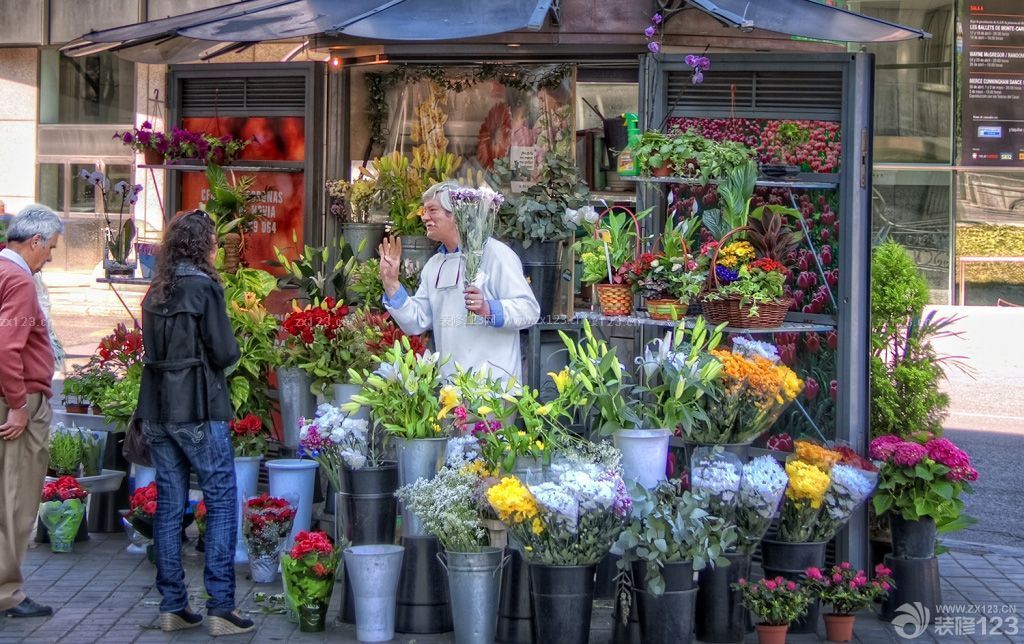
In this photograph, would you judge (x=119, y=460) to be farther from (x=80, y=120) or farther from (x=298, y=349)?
(x=80, y=120)

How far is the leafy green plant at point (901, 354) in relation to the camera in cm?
666

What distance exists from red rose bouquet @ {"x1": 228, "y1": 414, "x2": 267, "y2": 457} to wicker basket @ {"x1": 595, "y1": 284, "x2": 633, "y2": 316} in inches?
81.1

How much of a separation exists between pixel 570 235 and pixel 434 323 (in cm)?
91

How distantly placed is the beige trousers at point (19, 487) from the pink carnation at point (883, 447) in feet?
12.3

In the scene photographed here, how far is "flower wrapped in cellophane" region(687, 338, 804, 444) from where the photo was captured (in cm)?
568

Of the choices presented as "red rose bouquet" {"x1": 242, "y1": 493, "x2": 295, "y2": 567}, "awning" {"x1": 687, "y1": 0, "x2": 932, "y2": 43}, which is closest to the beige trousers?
"red rose bouquet" {"x1": 242, "y1": 493, "x2": 295, "y2": 567}

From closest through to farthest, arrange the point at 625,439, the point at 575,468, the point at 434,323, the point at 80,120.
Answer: the point at 575,468, the point at 625,439, the point at 434,323, the point at 80,120

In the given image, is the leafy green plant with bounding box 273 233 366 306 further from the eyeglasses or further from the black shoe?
the black shoe

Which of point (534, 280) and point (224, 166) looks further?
point (224, 166)

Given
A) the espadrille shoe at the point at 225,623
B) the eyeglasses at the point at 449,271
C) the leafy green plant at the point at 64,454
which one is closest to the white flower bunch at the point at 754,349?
the eyeglasses at the point at 449,271

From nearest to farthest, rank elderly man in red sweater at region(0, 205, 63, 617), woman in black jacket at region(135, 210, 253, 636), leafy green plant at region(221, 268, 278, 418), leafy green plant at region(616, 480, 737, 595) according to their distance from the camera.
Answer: leafy green plant at region(616, 480, 737, 595)
woman in black jacket at region(135, 210, 253, 636)
elderly man in red sweater at region(0, 205, 63, 617)
leafy green plant at region(221, 268, 278, 418)

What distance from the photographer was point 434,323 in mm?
6520

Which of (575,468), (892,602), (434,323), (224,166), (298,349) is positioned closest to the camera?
(575,468)

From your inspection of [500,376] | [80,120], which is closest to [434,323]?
[500,376]
